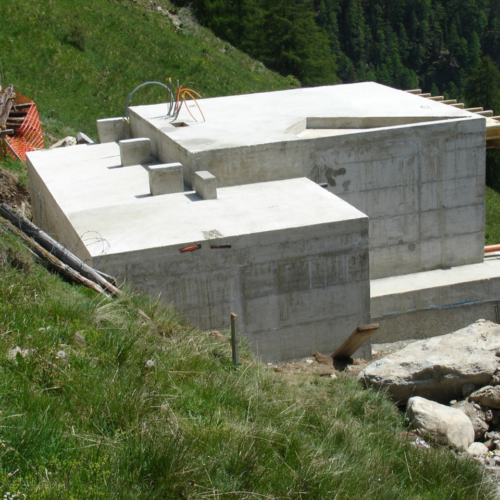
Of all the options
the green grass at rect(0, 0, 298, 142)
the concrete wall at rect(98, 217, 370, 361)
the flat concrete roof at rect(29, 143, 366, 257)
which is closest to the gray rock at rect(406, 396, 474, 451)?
the concrete wall at rect(98, 217, 370, 361)

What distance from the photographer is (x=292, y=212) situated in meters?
11.6

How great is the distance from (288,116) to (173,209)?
15.5 feet

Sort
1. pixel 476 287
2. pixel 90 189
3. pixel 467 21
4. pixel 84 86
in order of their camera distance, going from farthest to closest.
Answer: pixel 467 21
pixel 84 86
pixel 476 287
pixel 90 189

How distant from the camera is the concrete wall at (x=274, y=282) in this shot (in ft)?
34.3

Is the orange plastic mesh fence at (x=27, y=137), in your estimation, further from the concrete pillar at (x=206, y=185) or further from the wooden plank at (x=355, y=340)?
the wooden plank at (x=355, y=340)

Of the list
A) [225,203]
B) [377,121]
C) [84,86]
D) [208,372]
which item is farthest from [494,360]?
[84,86]

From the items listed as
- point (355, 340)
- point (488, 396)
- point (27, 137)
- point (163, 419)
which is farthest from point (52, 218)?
point (163, 419)

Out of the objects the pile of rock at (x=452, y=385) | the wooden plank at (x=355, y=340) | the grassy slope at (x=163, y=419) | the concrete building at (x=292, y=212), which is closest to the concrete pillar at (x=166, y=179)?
the concrete building at (x=292, y=212)

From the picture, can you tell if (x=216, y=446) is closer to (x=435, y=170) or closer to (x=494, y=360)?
(x=494, y=360)

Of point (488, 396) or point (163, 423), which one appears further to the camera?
point (488, 396)

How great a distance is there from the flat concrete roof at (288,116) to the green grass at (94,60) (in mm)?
8052

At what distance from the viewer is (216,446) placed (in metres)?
5.03

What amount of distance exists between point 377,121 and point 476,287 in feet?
13.1

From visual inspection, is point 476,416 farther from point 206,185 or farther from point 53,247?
point 206,185
